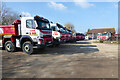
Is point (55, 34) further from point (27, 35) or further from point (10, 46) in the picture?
point (10, 46)

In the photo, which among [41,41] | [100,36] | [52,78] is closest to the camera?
[52,78]

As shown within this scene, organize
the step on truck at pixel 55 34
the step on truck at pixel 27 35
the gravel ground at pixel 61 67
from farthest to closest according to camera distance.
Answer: the step on truck at pixel 55 34, the step on truck at pixel 27 35, the gravel ground at pixel 61 67

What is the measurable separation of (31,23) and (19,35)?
1.42 metres

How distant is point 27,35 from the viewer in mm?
7094

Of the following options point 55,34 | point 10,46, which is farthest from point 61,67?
point 55,34

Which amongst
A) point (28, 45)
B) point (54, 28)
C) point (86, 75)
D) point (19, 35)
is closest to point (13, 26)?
point (19, 35)

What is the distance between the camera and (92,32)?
59156 mm

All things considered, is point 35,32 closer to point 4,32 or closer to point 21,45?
point 21,45

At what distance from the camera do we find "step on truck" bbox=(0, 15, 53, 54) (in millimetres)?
6859

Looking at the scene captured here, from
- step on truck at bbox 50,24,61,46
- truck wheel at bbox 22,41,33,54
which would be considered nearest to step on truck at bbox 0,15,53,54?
truck wheel at bbox 22,41,33,54

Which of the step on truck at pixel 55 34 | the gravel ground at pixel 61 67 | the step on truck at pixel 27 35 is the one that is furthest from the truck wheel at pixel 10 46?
the step on truck at pixel 55 34

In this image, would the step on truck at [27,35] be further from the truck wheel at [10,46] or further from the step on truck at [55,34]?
the step on truck at [55,34]

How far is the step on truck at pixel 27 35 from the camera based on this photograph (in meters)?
6.86

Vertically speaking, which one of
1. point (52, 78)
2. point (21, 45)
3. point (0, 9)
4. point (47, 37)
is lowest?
point (52, 78)
